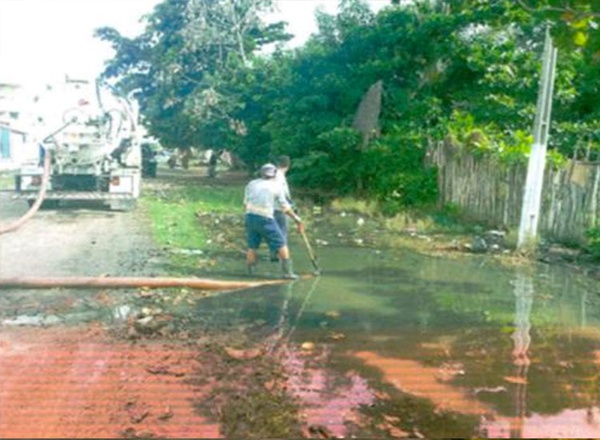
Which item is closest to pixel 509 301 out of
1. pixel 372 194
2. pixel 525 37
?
pixel 372 194

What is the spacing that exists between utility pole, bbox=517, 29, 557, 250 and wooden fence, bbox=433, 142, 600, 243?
0.66 metres

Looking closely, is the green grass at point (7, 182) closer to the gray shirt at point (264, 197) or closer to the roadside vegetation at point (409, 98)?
the roadside vegetation at point (409, 98)

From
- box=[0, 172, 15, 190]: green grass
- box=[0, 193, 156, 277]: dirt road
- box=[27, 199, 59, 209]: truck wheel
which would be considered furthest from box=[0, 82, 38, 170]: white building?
box=[0, 193, 156, 277]: dirt road

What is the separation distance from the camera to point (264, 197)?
8180mm

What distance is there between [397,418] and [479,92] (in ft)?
43.4

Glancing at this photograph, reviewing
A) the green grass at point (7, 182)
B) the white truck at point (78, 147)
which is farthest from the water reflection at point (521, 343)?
the green grass at point (7, 182)

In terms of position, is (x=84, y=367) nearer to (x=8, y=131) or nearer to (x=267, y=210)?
(x=267, y=210)

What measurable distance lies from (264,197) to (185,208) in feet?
24.8

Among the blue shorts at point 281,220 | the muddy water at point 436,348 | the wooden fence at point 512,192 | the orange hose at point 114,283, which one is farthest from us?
the wooden fence at point 512,192

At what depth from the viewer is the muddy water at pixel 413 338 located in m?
4.30

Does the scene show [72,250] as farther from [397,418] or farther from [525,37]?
[525,37]

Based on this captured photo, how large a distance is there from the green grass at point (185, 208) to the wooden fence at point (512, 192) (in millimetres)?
4886

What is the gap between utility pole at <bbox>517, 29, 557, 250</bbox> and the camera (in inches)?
397

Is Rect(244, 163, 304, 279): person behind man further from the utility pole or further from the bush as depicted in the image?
the bush
